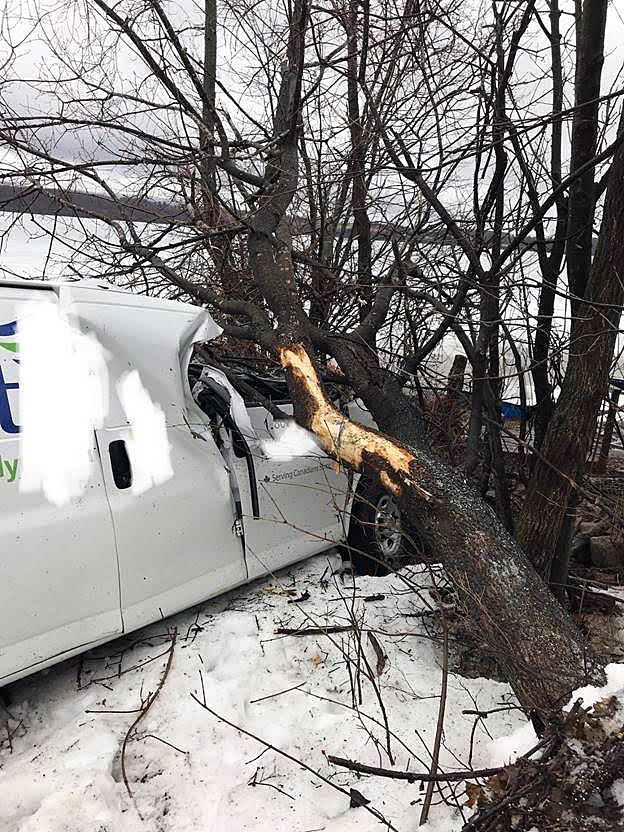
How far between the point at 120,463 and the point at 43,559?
0.57 m

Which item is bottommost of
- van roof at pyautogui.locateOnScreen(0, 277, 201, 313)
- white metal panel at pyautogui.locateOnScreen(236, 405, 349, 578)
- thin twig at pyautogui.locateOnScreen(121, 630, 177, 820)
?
thin twig at pyautogui.locateOnScreen(121, 630, 177, 820)

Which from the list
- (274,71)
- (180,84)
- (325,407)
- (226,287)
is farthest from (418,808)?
(274,71)

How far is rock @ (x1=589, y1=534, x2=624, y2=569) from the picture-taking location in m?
4.71

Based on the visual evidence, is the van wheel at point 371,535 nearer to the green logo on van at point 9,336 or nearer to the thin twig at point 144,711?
the thin twig at point 144,711

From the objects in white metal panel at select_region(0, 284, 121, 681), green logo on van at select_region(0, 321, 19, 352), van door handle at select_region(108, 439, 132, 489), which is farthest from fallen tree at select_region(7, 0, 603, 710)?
green logo on van at select_region(0, 321, 19, 352)

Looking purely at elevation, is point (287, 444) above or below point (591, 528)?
above

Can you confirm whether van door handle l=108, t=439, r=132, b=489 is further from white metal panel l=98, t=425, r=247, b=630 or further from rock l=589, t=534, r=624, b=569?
rock l=589, t=534, r=624, b=569

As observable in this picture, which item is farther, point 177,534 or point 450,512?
point 177,534

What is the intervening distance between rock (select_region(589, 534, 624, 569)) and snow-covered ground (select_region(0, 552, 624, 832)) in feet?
6.62

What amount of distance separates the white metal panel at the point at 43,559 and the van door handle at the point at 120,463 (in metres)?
0.09

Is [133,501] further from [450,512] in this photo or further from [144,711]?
[450,512]

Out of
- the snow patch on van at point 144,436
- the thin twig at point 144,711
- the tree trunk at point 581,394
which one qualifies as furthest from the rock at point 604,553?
the snow patch on van at point 144,436

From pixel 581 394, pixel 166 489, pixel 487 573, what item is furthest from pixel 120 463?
pixel 581 394

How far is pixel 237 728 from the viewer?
8.01 ft
